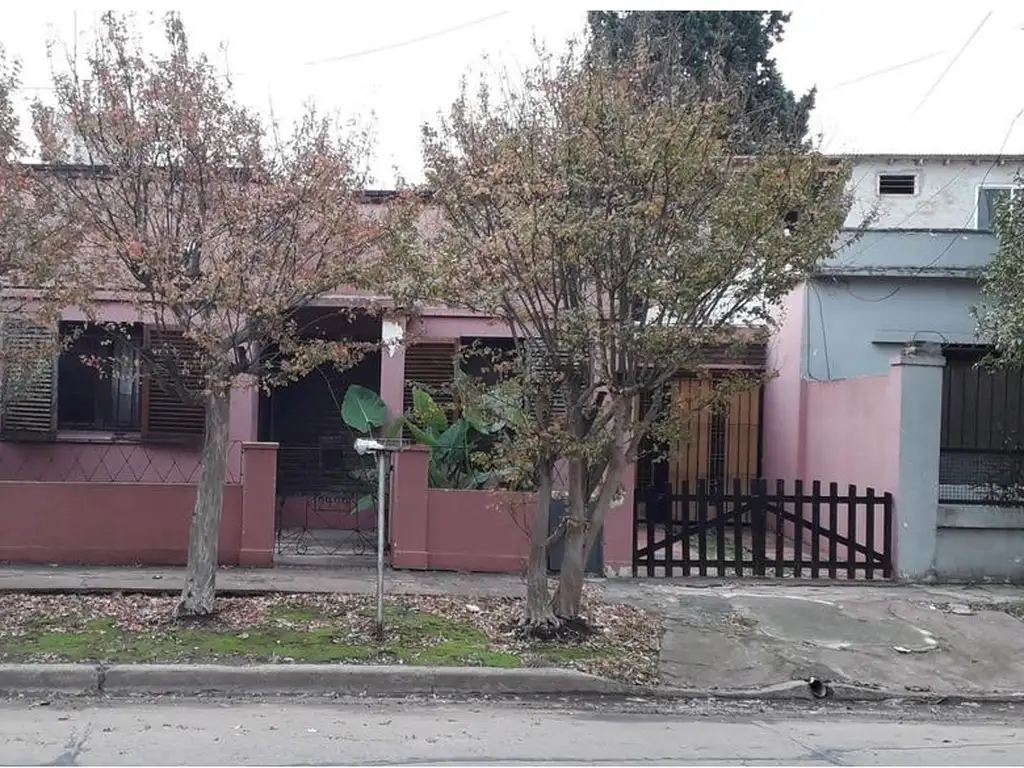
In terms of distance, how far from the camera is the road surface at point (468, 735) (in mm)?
5988

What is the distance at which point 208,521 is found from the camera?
905 cm

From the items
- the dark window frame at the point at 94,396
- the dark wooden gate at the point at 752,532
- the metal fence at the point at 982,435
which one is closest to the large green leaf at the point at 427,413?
the dark wooden gate at the point at 752,532

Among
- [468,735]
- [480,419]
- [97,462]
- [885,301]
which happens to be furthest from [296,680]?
[885,301]

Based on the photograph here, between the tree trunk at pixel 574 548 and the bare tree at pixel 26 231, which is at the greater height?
the bare tree at pixel 26 231

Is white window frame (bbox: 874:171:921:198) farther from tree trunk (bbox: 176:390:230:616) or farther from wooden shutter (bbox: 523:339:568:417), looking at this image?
tree trunk (bbox: 176:390:230:616)

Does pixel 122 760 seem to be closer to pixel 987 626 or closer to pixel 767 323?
pixel 767 323

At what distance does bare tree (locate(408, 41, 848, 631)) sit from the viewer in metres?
7.90

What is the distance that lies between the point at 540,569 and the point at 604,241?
2.89 meters

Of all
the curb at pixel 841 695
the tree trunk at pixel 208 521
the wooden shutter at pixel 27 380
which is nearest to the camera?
the curb at pixel 841 695

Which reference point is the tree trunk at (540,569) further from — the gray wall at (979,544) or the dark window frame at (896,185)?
the dark window frame at (896,185)

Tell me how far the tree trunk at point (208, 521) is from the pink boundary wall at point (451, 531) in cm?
285

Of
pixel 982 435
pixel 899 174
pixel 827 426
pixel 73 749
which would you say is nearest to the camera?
pixel 73 749

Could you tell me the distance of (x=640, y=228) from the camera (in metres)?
7.81

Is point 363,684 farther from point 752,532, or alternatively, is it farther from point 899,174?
point 899,174
